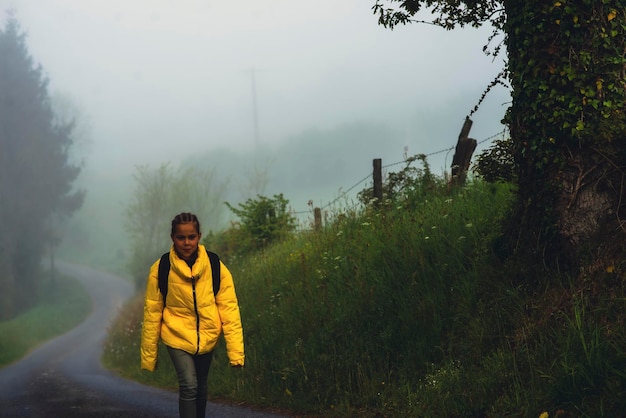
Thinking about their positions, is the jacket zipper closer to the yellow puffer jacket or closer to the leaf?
the yellow puffer jacket

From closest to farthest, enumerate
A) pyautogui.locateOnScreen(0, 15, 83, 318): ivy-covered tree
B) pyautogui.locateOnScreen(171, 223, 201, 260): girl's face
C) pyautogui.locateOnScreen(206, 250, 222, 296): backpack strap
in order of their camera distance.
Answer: pyautogui.locateOnScreen(171, 223, 201, 260): girl's face, pyautogui.locateOnScreen(206, 250, 222, 296): backpack strap, pyautogui.locateOnScreen(0, 15, 83, 318): ivy-covered tree

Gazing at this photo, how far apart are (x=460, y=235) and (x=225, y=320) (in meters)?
4.21

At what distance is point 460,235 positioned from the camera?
371 inches

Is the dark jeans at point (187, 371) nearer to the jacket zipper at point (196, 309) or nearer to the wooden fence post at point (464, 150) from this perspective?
the jacket zipper at point (196, 309)

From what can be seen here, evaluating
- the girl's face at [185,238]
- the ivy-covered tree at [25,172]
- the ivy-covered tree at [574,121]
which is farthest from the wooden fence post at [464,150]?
the ivy-covered tree at [25,172]

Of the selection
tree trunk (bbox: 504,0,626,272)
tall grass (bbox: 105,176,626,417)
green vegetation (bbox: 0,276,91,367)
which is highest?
tree trunk (bbox: 504,0,626,272)

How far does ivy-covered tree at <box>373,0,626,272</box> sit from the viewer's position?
7.01m

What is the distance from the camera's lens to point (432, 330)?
8125 millimetres

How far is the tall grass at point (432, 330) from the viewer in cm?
611

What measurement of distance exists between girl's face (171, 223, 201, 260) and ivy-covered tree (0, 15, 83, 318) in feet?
174

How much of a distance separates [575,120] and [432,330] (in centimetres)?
282

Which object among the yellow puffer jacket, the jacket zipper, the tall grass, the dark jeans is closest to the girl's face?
the yellow puffer jacket

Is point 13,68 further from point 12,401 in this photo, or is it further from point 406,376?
point 406,376

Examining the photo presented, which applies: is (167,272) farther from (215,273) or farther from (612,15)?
(612,15)
